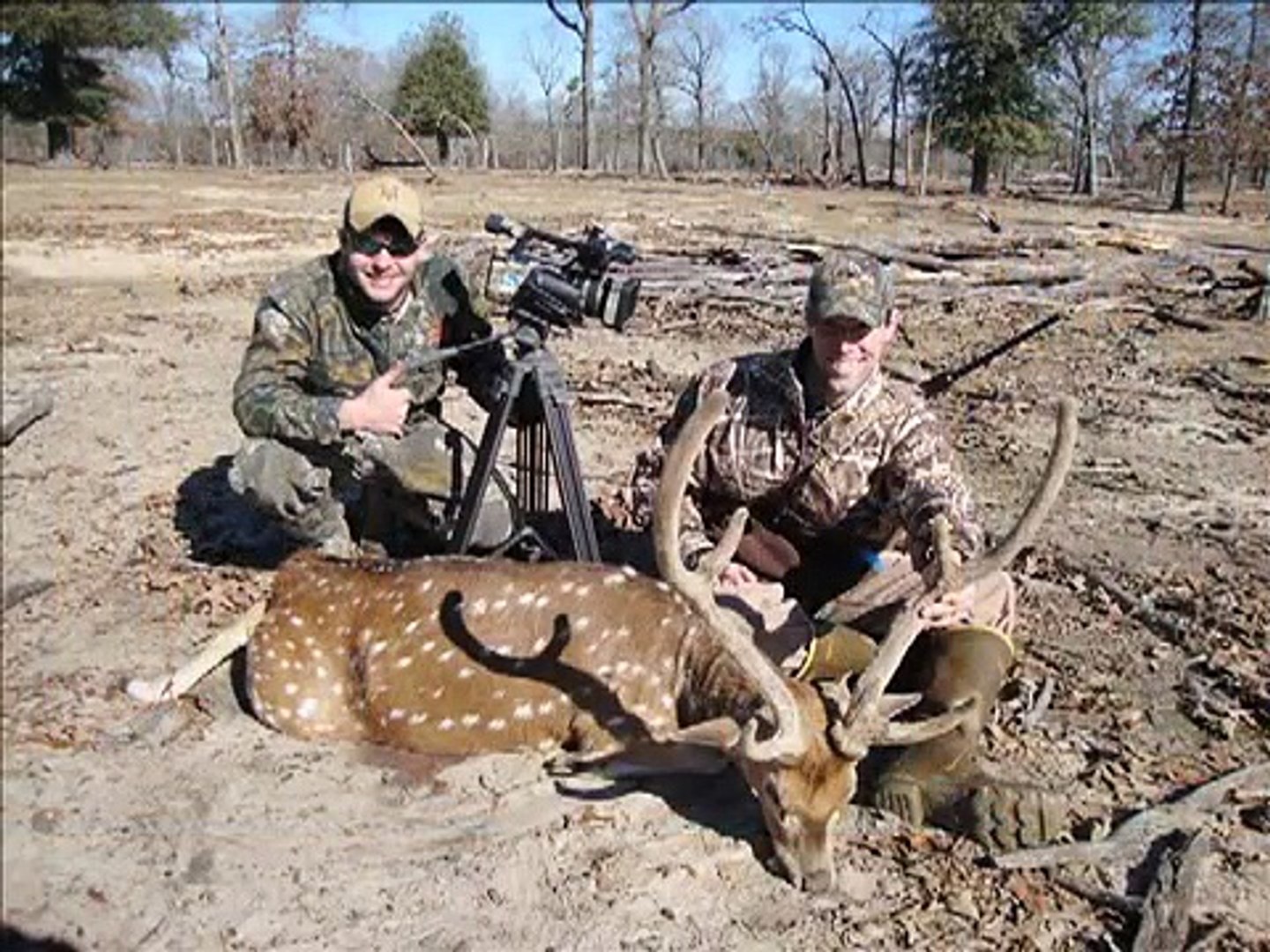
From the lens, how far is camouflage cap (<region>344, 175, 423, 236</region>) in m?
3.96

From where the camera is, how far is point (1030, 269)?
45.0 ft

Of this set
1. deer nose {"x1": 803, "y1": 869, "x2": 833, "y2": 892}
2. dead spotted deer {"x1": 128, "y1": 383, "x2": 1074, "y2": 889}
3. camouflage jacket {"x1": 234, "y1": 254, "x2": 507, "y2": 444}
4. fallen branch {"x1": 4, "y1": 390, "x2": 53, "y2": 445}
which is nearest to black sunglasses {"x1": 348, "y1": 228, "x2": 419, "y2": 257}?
camouflage jacket {"x1": 234, "y1": 254, "x2": 507, "y2": 444}

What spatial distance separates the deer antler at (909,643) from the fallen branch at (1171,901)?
0.61 meters

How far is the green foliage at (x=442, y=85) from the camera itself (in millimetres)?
21737

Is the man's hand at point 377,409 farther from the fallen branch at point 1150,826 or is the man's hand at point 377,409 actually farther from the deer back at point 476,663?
the fallen branch at point 1150,826

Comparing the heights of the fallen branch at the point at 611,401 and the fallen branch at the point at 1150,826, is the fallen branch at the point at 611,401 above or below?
above

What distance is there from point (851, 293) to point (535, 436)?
1282 millimetres

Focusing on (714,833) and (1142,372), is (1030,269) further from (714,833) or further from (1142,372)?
(714,833)

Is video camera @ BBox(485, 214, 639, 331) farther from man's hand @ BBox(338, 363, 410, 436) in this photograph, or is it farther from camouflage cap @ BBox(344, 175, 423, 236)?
man's hand @ BBox(338, 363, 410, 436)

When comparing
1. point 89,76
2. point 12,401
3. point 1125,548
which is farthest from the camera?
point 1125,548

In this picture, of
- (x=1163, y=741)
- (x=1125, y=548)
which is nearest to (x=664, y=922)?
(x=1163, y=741)

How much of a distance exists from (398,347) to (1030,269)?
10.7 metres

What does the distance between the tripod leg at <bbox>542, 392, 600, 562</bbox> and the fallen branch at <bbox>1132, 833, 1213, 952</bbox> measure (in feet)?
6.41

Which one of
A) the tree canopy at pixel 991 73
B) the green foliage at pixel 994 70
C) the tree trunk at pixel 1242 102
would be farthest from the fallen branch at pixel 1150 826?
the green foliage at pixel 994 70
